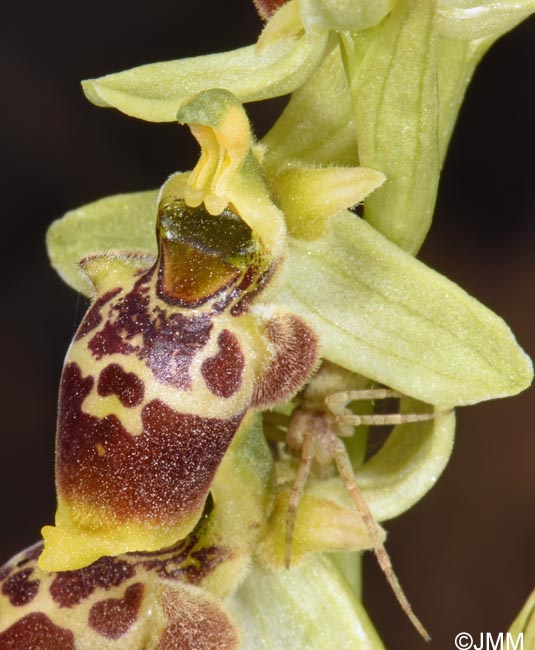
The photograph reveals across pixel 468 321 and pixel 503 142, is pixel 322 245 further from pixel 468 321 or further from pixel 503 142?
pixel 503 142

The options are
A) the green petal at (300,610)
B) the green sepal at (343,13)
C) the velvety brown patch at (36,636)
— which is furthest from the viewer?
the green petal at (300,610)

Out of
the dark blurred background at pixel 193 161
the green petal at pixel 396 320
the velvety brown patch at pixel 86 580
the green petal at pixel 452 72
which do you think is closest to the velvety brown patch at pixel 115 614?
the velvety brown patch at pixel 86 580

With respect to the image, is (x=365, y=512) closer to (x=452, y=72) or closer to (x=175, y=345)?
(x=175, y=345)

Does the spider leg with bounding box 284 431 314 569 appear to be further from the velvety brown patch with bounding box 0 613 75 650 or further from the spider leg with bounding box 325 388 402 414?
the velvety brown patch with bounding box 0 613 75 650

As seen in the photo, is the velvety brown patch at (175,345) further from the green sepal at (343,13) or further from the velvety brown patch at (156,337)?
the green sepal at (343,13)

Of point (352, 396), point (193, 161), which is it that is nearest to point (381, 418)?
point (352, 396)

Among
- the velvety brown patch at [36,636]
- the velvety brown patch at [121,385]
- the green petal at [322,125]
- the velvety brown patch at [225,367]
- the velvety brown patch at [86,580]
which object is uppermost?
the green petal at [322,125]

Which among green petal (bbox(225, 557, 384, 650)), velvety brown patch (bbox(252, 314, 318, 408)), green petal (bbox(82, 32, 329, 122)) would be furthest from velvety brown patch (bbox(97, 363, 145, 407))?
green petal (bbox(225, 557, 384, 650))

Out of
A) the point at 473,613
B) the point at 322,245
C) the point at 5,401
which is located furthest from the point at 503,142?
the point at 322,245
